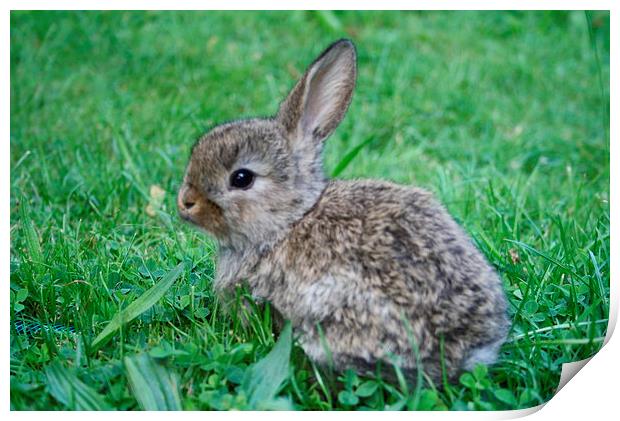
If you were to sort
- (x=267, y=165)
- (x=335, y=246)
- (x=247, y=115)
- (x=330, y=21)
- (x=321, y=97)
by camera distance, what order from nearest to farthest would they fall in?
1. (x=335, y=246)
2. (x=267, y=165)
3. (x=321, y=97)
4. (x=247, y=115)
5. (x=330, y=21)

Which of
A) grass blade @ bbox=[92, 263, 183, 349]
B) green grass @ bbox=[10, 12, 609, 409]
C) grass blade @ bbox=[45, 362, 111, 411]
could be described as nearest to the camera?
grass blade @ bbox=[45, 362, 111, 411]

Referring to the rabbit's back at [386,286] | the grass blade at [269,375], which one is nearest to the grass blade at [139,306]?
the rabbit's back at [386,286]

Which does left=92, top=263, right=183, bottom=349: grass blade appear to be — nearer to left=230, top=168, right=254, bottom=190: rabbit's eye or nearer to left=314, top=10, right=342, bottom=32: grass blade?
left=230, top=168, right=254, bottom=190: rabbit's eye

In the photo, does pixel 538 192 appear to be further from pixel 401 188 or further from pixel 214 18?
pixel 214 18

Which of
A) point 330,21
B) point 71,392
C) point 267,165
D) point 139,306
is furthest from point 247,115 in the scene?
point 71,392

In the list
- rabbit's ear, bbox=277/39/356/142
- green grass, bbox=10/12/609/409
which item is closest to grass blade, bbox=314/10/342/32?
green grass, bbox=10/12/609/409

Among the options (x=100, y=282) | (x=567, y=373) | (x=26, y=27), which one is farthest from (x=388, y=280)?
(x=26, y=27)

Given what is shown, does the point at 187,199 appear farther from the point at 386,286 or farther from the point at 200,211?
the point at 386,286
